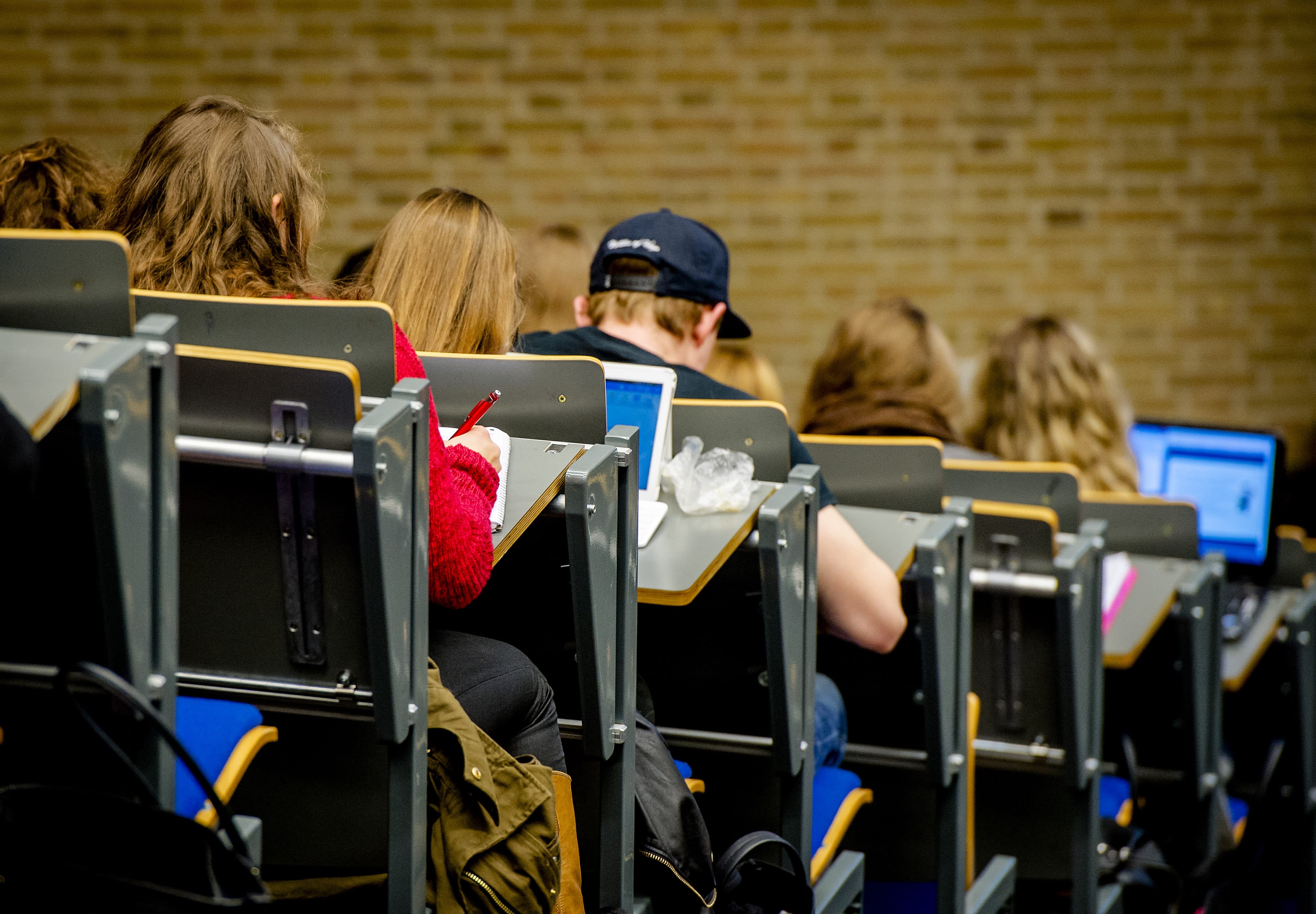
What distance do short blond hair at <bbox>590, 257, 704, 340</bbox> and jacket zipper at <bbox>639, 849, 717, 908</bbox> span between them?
976 mm

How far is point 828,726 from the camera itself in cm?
221

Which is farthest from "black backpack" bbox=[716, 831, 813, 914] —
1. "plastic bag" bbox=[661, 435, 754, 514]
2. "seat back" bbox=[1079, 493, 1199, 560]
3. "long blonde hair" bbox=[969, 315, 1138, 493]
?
"long blonde hair" bbox=[969, 315, 1138, 493]

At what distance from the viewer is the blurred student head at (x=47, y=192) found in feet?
5.79

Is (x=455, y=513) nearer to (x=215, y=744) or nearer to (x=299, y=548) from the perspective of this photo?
(x=299, y=548)

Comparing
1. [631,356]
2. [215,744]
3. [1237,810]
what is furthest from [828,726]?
[1237,810]

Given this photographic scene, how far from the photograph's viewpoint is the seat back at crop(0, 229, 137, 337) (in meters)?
1.19

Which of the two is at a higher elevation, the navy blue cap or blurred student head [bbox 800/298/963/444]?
the navy blue cap

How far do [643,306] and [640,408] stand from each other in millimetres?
477

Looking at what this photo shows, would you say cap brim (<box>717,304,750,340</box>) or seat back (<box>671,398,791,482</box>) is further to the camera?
cap brim (<box>717,304,750,340</box>)

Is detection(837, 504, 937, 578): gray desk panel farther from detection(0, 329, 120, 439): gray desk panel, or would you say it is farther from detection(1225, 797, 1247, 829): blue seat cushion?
detection(1225, 797, 1247, 829): blue seat cushion

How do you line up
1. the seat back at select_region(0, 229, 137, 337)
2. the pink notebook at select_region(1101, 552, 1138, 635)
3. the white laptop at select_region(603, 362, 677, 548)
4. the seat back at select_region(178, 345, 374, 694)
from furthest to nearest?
the pink notebook at select_region(1101, 552, 1138, 635)
the white laptop at select_region(603, 362, 677, 548)
the seat back at select_region(178, 345, 374, 694)
the seat back at select_region(0, 229, 137, 337)

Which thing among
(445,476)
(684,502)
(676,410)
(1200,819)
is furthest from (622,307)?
(1200,819)

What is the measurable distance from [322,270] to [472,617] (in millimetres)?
509

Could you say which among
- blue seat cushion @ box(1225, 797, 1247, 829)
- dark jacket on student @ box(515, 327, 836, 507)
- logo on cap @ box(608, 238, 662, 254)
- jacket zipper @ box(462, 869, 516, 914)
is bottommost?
blue seat cushion @ box(1225, 797, 1247, 829)
